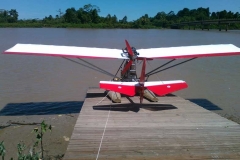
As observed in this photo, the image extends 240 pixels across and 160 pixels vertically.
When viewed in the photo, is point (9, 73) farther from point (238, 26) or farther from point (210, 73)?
point (238, 26)

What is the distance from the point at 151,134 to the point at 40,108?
15.1 feet

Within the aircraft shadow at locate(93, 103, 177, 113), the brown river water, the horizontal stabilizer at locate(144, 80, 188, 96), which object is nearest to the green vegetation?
the aircraft shadow at locate(93, 103, 177, 113)

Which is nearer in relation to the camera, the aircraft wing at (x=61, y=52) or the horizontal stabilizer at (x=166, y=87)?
the horizontal stabilizer at (x=166, y=87)

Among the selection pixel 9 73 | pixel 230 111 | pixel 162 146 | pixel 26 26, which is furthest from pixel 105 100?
pixel 26 26

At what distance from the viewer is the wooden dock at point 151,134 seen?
422 centimetres

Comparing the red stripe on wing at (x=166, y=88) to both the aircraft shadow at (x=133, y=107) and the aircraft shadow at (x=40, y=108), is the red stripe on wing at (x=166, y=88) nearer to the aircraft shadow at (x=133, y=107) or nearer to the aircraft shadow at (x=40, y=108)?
the aircraft shadow at (x=133, y=107)

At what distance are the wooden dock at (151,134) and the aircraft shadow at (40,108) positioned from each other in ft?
6.26

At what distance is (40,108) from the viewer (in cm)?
847

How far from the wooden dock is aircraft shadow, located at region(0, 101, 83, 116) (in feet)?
6.26

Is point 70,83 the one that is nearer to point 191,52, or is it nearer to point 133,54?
point 133,54

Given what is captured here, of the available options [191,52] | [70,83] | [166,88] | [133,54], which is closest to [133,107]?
[166,88]

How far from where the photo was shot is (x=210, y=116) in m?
6.00

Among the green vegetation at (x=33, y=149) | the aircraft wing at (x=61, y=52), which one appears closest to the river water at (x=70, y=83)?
the aircraft wing at (x=61, y=52)

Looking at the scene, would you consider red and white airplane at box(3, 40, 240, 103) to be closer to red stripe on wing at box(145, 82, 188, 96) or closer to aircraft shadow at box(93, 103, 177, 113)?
red stripe on wing at box(145, 82, 188, 96)
